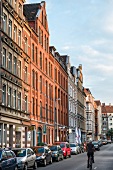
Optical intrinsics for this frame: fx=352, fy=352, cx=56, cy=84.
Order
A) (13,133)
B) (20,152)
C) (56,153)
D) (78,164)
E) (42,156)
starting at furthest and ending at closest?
(13,133), (56,153), (78,164), (42,156), (20,152)

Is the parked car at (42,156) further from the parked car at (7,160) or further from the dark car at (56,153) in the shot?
the parked car at (7,160)

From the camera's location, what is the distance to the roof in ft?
159

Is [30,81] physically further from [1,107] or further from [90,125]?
[90,125]

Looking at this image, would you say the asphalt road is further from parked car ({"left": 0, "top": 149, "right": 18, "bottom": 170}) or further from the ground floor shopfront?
parked car ({"left": 0, "top": 149, "right": 18, "bottom": 170})

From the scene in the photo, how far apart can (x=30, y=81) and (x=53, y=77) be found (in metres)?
15.9

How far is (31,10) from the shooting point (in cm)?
5000

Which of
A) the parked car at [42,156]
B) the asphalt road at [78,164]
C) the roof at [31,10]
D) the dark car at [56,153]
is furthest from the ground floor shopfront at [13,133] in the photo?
the roof at [31,10]

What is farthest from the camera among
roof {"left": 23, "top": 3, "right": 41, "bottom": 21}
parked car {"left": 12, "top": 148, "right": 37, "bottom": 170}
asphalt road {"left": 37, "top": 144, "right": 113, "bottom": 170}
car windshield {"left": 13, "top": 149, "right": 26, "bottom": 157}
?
roof {"left": 23, "top": 3, "right": 41, "bottom": 21}

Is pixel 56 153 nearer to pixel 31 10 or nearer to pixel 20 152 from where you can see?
pixel 20 152

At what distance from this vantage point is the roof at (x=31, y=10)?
159ft

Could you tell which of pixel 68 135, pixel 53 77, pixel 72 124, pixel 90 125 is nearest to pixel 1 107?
pixel 53 77

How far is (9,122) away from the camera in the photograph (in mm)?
32906

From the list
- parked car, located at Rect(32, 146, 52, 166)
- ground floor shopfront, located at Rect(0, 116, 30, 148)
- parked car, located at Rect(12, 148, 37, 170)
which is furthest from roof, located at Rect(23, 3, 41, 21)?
parked car, located at Rect(12, 148, 37, 170)

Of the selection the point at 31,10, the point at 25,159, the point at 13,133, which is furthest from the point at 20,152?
the point at 31,10
